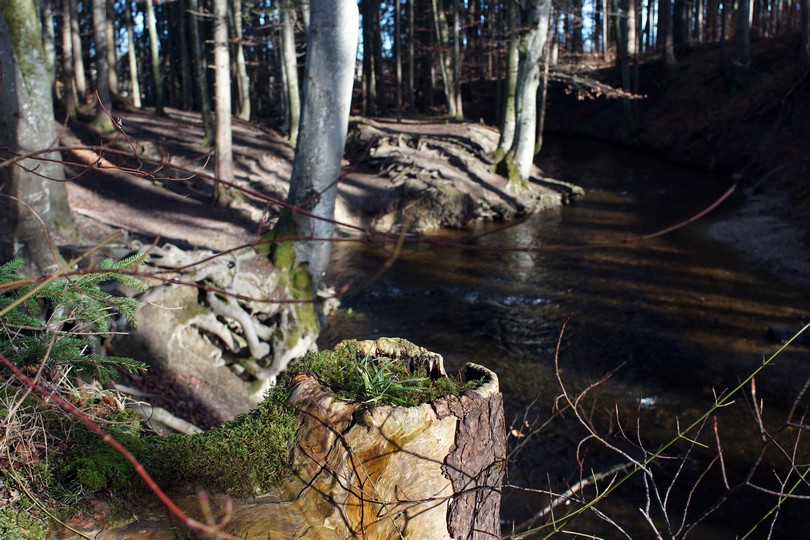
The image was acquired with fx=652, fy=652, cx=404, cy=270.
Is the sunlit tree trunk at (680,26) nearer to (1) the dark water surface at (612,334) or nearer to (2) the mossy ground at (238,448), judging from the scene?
(1) the dark water surface at (612,334)

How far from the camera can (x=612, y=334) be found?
9.44 meters

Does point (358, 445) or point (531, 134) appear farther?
point (531, 134)

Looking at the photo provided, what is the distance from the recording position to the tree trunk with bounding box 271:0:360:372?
766 centimetres

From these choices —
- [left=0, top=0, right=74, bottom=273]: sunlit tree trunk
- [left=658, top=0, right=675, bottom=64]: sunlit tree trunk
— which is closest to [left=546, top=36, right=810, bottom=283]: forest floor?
[left=658, top=0, right=675, bottom=64]: sunlit tree trunk

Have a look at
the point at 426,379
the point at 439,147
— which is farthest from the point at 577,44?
the point at 426,379

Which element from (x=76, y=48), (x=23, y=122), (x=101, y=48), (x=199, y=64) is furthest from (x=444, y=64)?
(x=23, y=122)

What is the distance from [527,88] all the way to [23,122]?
1526 centimetres

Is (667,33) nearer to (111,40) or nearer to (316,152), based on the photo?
(111,40)

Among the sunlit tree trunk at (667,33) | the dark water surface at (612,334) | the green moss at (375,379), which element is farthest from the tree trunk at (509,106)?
the green moss at (375,379)

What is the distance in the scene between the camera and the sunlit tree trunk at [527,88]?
18672mm

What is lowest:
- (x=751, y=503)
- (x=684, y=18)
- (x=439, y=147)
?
(x=751, y=503)

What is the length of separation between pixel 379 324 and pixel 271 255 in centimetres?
225

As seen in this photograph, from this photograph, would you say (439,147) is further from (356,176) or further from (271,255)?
(271,255)

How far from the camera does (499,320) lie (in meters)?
10.2
